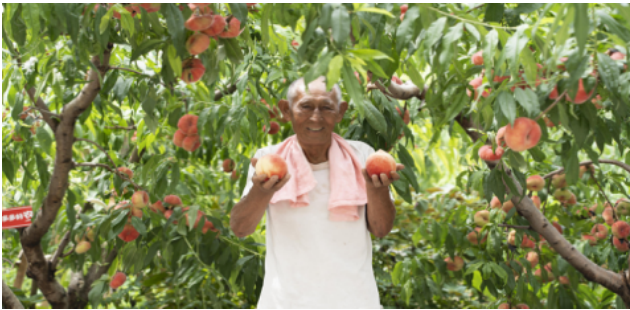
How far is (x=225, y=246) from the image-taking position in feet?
8.71

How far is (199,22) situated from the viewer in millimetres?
1533

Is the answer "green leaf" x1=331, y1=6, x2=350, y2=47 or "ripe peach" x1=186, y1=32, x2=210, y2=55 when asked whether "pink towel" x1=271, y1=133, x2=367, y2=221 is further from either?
"green leaf" x1=331, y1=6, x2=350, y2=47

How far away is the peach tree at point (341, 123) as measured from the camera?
4.10 feet

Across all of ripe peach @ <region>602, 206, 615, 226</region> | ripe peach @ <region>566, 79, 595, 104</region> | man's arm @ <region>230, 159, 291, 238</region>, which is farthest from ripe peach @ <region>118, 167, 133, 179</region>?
ripe peach @ <region>602, 206, 615, 226</region>

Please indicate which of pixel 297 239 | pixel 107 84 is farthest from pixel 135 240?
pixel 297 239

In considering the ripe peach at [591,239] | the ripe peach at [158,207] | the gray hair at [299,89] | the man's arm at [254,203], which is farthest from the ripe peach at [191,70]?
the ripe peach at [591,239]

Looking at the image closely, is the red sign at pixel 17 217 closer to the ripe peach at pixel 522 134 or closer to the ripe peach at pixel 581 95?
the ripe peach at pixel 522 134

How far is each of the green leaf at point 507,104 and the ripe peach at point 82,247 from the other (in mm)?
2284

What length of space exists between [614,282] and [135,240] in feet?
7.32

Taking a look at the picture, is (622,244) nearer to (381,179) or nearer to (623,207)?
(623,207)

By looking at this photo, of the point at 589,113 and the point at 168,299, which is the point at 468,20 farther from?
the point at 168,299

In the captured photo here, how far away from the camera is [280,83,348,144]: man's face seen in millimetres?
1659

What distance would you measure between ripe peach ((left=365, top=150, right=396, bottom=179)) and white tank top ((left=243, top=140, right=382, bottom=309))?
0.71 feet

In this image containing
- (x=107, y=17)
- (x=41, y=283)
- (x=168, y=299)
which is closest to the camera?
(x=107, y=17)
